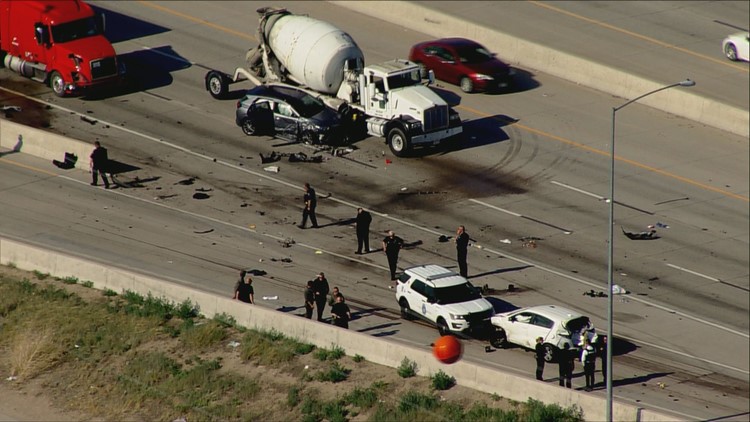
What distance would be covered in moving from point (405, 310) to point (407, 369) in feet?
9.70

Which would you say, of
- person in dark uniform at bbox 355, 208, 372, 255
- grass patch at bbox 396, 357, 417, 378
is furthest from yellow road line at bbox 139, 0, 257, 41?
grass patch at bbox 396, 357, 417, 378

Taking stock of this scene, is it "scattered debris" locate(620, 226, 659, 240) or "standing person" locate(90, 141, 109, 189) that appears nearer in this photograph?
"scattered debris" locate(620, 226, 659, 240)

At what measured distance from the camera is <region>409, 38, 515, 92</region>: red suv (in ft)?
176

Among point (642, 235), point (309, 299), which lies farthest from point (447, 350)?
point (642, 235)

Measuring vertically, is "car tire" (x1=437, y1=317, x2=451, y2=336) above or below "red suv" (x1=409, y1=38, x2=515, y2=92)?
below

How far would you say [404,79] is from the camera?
4894 centimetres

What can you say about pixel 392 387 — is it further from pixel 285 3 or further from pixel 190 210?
pixel 285 3

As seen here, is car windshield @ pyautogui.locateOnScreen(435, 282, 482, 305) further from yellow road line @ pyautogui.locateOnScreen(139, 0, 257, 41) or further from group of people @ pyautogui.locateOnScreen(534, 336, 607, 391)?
yellow road line @ pyautogui.locateOnScreen(139, 0, 257, 41)

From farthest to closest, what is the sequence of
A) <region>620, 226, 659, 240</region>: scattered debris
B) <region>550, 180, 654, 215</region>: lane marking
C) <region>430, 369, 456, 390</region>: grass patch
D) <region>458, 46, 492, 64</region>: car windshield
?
<region>458, 46, 492, 64</region>: car windshield < <region>550, 180, 654, 215</region>: lane marking < <region>620, 226, 659, 240</region>: scattered debris < <region>430, 369, 456, 390</region>: grass patch

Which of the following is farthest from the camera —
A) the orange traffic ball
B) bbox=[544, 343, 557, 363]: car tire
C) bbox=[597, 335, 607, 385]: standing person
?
bbox=[544, 343, 557, 363]: car tire

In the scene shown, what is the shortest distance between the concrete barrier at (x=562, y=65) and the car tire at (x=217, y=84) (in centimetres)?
1107

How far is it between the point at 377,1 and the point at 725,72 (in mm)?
14819

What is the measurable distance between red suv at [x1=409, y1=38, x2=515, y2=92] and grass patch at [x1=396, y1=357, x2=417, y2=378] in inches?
805

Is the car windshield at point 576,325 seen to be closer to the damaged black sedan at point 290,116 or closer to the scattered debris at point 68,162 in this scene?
the damaged black sedan at point 290,116
